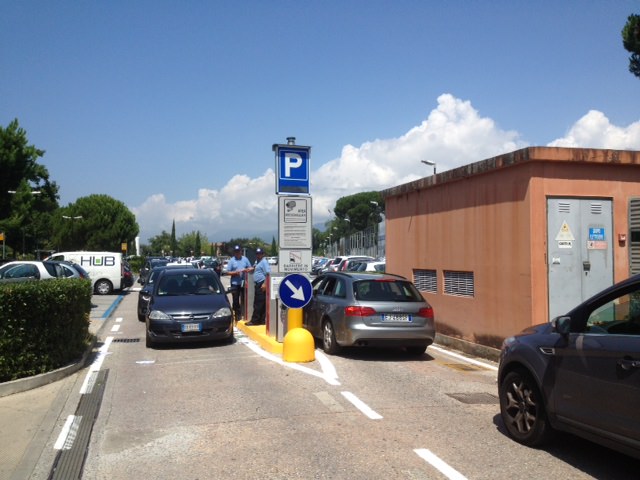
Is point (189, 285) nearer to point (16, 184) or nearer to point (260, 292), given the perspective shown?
point (260, 292)

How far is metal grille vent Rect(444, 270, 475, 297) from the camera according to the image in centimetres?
1155

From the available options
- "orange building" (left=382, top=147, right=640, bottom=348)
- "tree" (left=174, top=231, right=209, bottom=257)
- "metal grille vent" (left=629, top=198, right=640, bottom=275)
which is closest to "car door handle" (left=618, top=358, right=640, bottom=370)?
"orange building" (left=382, top=147, right=640, bottom=348)

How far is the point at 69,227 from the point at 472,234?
64274mm

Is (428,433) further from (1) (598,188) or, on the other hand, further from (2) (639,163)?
(2) (639,163)

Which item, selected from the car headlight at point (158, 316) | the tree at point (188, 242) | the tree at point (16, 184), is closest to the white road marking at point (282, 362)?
the car headlight at point (158, 316)

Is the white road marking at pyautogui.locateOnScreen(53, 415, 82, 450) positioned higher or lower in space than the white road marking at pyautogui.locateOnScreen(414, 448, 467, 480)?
lower

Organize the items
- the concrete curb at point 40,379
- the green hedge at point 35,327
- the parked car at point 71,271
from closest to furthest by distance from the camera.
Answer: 1. the concrete curb at point 40,379
2. the green hedge at point 35,327
3. the parked car at point 71,271

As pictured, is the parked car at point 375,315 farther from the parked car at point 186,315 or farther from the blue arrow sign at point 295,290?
the parked car at point 186,315

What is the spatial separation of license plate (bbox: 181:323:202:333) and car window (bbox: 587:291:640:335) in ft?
25.1

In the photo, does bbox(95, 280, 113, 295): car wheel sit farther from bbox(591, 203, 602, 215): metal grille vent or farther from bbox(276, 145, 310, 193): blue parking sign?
bbox(591, 203, 602, 215): metal grille vent

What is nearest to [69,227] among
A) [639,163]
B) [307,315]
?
[307,315]

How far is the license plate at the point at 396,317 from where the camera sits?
9.74 m

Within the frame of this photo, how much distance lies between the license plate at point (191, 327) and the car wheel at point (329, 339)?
237cm

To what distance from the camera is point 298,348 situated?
376 inches
